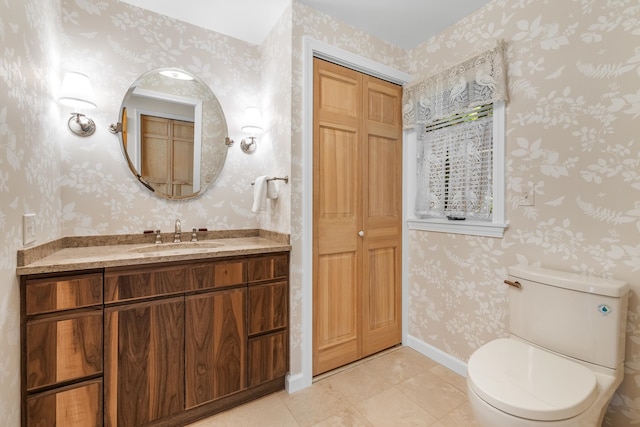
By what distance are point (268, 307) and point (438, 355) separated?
51.8 inches

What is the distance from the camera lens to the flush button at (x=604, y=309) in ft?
3.78

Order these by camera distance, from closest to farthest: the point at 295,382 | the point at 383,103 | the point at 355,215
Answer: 1. the point at 295,382
2. the point at 355,215
3. the point at 383,103

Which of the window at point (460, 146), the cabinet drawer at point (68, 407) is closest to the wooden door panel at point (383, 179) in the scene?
the window at point (460, 146)

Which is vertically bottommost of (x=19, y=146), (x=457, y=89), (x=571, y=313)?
(x=571, y=313)

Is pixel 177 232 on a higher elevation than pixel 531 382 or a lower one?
higher

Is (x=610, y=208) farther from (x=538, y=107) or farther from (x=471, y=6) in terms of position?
(x=471, y=6)

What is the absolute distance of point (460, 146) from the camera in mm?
1883

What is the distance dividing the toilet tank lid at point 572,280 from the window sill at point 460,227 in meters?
0.25

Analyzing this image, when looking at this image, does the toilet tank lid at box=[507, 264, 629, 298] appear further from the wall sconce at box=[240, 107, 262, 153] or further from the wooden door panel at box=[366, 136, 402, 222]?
the wall sconce at box=[240, 107, 262, 153]

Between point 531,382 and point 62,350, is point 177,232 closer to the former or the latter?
point 62,350

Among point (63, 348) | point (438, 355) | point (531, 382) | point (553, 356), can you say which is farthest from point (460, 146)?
point (63, 348)

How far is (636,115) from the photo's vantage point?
1198 mm

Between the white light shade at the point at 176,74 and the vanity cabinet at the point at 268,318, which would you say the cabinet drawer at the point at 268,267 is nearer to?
the vanity cabinet at the point at 268,318

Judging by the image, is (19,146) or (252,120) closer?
(19,146)
